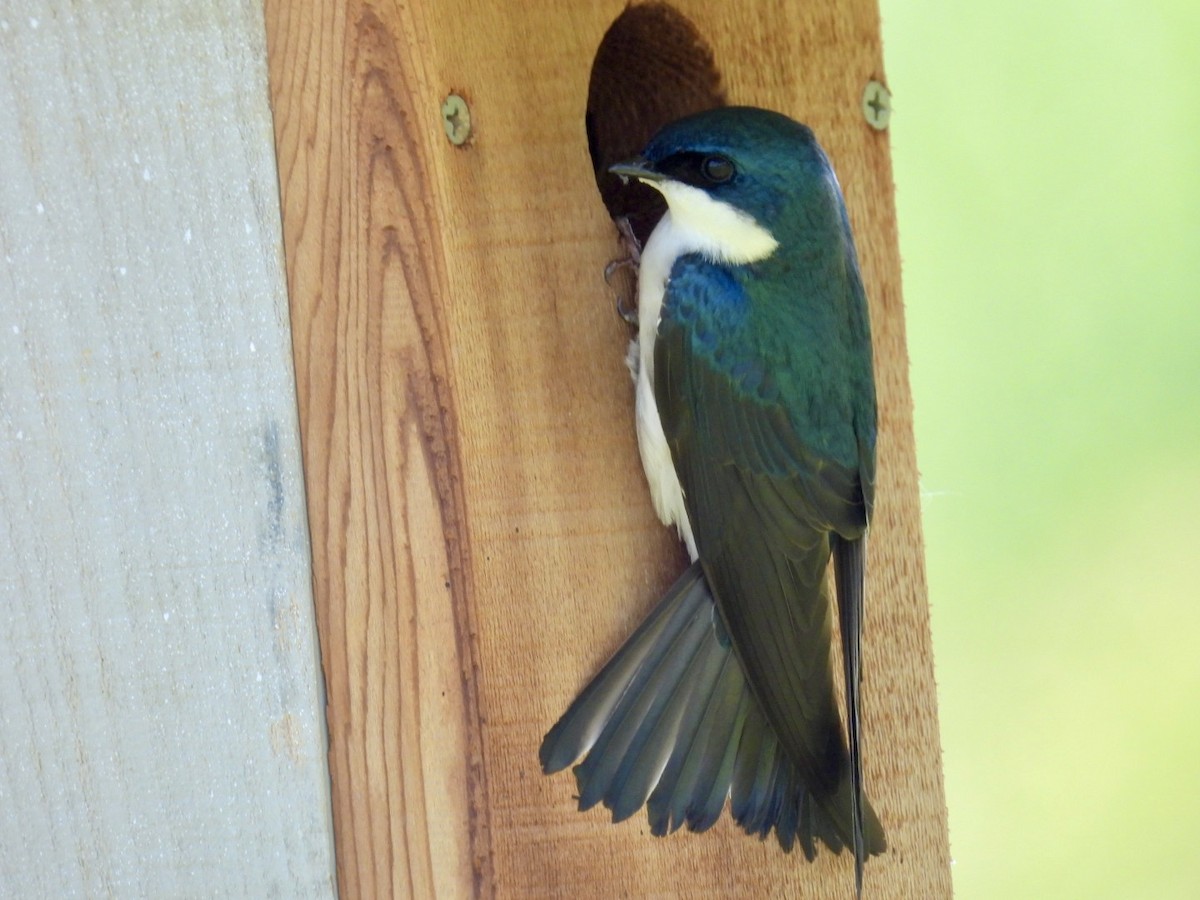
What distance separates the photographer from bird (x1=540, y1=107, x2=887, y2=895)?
4.73 ft

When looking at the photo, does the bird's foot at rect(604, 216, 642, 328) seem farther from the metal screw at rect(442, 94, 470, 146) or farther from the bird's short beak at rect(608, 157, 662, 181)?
the metal screw at rect(442, 94, 470, 146)

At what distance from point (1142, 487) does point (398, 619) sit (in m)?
2.19

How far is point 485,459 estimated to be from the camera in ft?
4.60

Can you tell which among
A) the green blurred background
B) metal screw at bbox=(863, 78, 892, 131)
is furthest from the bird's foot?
the green blurred background

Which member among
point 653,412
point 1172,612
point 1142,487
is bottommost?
point 1172,612

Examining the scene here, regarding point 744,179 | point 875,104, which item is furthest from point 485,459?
Answer: point 875,104

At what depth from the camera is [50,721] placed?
1310 mm

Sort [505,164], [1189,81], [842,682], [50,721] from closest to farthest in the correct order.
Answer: [50,721] < [505,164] < [842,682] < [1189,81]

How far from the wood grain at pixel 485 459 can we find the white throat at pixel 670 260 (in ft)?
0.07

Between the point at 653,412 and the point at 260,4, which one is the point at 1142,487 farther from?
the point at 260,4

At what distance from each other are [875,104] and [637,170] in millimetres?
250

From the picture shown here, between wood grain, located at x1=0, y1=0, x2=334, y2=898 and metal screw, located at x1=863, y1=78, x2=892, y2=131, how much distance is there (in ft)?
2.01

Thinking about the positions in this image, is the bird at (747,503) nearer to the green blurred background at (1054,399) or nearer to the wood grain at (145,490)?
the wood grain at (145,490)

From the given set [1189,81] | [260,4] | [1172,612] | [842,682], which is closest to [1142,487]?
[1172,612]
